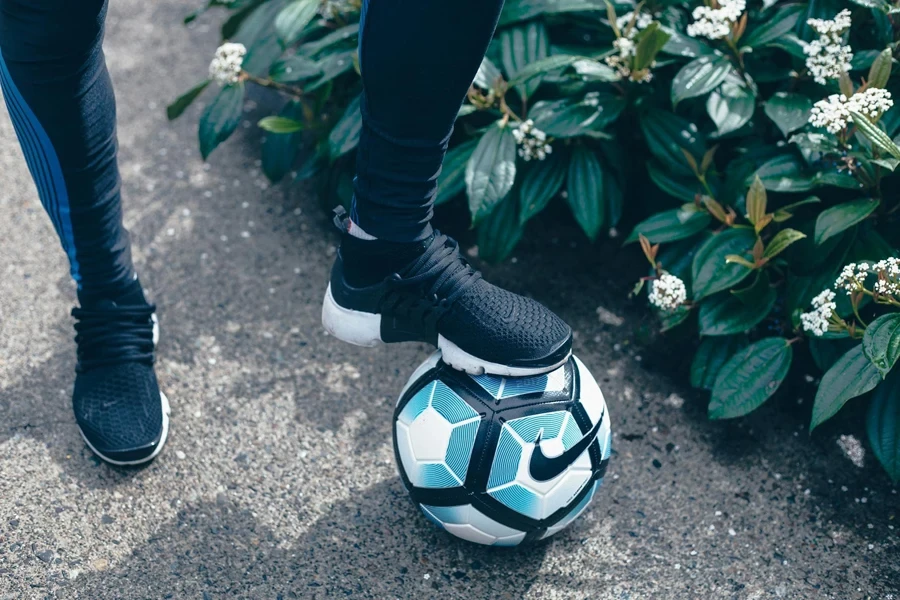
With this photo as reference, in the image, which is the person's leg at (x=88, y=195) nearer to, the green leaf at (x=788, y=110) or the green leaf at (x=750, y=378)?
the green leaf at (x=750, y=378)

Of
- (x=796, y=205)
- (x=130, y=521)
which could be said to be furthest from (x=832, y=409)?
(x=130, y=521)

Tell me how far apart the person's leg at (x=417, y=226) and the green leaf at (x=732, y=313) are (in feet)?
1.66

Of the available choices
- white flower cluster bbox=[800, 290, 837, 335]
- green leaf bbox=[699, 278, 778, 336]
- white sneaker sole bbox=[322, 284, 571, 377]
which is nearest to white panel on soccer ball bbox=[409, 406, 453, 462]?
white sneaker sole bbox=[322, 284, 571, 377]

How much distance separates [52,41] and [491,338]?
959 mm

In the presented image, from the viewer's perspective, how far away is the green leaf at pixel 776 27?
2137 mm

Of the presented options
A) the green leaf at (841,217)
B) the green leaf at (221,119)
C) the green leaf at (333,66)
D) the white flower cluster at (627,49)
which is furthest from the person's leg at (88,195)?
the green leaf at (841,217)

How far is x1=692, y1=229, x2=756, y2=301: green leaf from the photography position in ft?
6.56

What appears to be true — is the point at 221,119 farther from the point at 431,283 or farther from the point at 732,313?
the point at 732,313

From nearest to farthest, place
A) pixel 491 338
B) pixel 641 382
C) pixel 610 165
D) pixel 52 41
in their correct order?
pixel 52 41
pixel 491 338
pixel 641 382
pixel 610 165

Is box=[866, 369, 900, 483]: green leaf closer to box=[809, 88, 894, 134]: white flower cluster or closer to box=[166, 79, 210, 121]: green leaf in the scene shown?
box=[809, 88, 894, 134]: white flower cluster

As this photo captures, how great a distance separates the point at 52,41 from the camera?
1.55 m

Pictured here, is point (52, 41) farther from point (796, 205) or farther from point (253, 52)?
point (796, 205)

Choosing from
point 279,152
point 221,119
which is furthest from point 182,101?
point 279,152

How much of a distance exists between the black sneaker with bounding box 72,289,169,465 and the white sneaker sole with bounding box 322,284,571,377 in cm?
49
